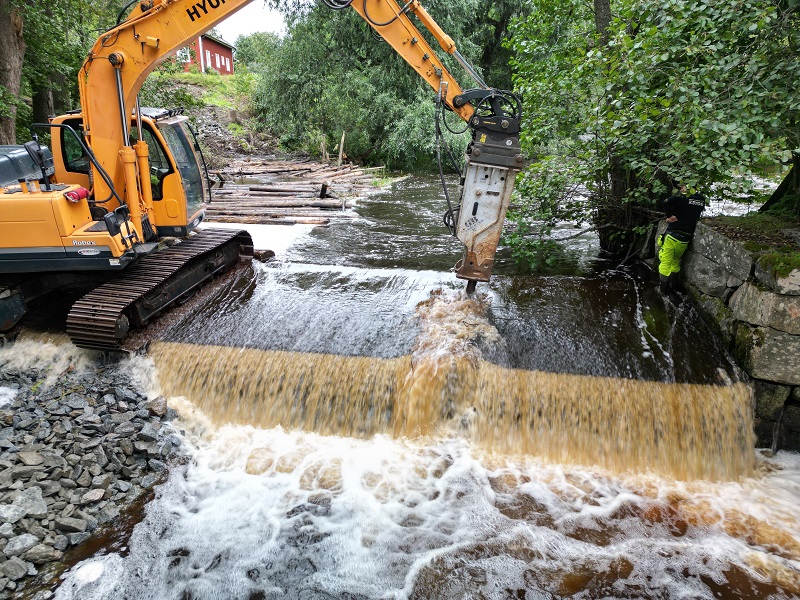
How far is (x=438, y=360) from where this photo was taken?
5.51m

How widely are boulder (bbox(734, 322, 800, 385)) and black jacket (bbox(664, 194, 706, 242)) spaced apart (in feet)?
5.78

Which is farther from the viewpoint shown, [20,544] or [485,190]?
[485,190]

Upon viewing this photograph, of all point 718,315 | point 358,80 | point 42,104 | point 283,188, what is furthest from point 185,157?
point 358,80

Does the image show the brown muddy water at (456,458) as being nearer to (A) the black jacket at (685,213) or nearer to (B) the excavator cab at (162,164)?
(A) the black jacket at (685,213)

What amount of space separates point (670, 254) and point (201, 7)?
240 inches

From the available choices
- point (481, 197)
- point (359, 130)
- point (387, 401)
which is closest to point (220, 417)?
point (387, 401)

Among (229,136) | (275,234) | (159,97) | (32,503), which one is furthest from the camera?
(229,136)

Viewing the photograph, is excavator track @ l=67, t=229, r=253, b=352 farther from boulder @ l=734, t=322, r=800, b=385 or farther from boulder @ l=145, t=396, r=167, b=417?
boulder @ l=734, t=322, r=800, b=385

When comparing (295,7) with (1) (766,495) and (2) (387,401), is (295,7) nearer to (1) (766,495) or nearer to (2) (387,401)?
(2) (387,401)

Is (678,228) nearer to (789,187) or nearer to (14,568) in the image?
(789,187)

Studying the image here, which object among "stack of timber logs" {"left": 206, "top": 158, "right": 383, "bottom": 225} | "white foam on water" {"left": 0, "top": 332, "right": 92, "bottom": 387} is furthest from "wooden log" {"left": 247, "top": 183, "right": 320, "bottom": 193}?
"white foam on water" {"left": 0, "top": 332, "right": 92, "bottom": 387}

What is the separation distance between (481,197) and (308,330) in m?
2.47

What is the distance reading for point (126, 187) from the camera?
6.17 metres

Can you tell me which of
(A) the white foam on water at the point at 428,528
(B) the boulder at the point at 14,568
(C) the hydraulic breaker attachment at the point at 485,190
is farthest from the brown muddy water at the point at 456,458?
(C) the hydraulic breaker attachment at the point at 485,190
